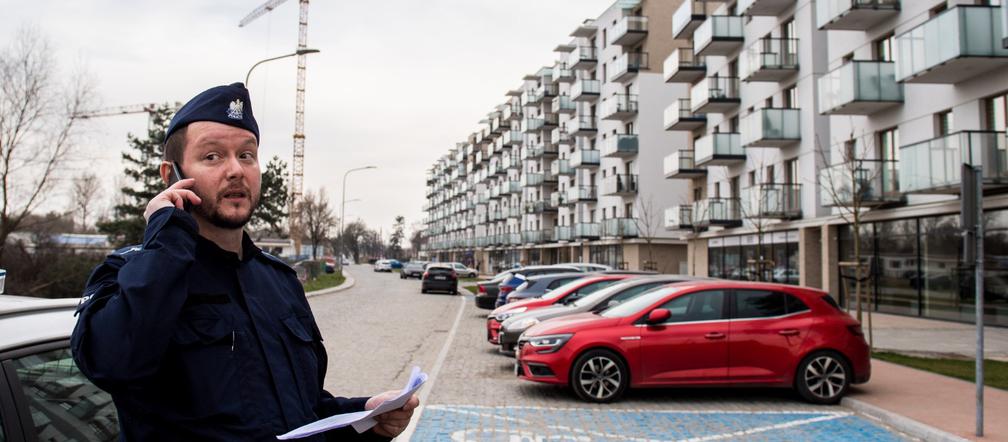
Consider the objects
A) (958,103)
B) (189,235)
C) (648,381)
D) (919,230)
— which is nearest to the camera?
(189,235)

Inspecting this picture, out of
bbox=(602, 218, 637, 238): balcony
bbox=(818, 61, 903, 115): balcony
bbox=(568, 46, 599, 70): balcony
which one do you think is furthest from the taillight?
bbox=(568, 46, 599, 70): balcony

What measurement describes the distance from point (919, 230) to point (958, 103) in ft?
12.6

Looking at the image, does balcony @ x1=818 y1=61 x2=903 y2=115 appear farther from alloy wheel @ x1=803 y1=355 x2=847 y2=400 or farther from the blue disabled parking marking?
the blue disabled parking marking

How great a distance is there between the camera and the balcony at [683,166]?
40.6 m

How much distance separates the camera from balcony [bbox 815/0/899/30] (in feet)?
78.1

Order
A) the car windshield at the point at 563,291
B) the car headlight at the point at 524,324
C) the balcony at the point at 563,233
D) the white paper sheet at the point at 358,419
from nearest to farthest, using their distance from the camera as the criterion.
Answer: the white paper sheet at the point at 358,419 < the car headlight at the point at 524,324 < the car windshield at the point at 563,291 < the balcony at the point at 563,233

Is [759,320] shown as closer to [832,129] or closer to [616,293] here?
[616,293]

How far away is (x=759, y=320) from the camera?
31.7 ft

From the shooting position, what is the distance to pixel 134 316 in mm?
1704

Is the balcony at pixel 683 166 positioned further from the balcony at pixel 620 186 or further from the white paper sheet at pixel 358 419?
the white paper sheet at pixel 358 419

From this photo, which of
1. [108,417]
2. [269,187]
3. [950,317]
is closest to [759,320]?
[108,417]

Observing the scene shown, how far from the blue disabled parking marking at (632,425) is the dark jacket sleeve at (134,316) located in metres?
5.80

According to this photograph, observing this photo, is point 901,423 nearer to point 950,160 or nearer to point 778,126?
point 950,160

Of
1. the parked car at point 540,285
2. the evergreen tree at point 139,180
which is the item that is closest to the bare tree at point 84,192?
the evergreen tree at point 139,180
